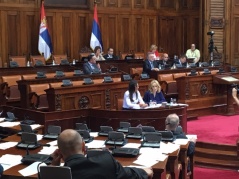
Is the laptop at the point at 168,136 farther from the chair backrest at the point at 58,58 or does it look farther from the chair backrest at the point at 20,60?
the chair backrest at the point at 58,58

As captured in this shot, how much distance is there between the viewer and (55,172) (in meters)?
2.99

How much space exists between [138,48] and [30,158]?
39.2ft

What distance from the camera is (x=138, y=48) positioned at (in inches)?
614

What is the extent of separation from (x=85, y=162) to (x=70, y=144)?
187 mm

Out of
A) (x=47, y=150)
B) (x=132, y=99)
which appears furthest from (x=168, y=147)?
(x=132, y=99)

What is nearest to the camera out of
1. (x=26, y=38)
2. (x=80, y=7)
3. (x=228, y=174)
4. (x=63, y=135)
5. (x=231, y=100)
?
(x=63, y=135)

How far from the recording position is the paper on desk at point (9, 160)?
3.84 metres

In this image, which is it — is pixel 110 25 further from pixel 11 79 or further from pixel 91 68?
pixel 11 79

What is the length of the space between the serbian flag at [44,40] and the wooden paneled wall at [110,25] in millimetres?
483

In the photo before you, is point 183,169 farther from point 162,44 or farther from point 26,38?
point 162,44

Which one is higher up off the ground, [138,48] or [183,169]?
[138,48]

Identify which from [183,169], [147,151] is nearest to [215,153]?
[183,169]

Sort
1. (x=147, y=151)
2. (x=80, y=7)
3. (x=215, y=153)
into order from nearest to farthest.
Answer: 1. (x=147, y=151)
2. (x=215, y=153)
3. (x=80, y=7)

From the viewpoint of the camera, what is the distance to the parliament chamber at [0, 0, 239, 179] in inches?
281
